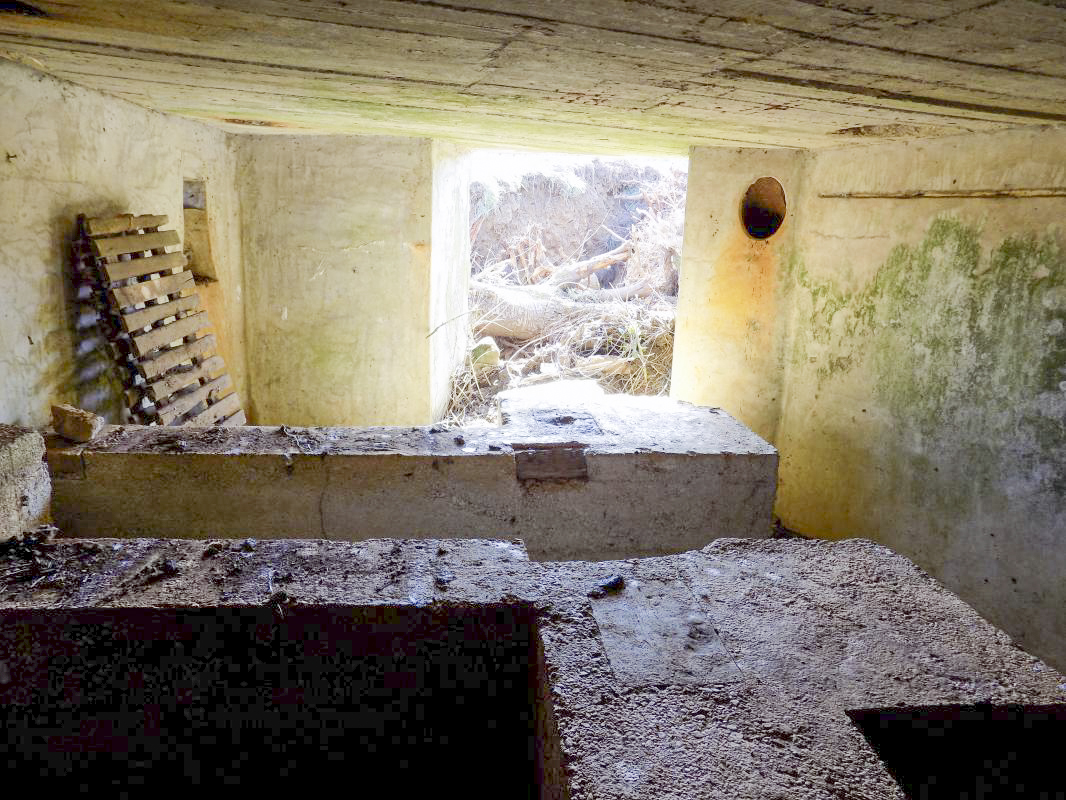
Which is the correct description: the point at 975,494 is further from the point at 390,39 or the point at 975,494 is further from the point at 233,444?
the point at 233,444

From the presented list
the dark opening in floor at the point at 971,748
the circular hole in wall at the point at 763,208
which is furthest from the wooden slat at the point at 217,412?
the dark opening in floor at the point at 971,748

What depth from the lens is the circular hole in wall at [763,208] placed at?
5.34 meters

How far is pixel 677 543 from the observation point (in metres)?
3.66

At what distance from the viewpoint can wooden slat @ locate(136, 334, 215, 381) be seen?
4.11 meters

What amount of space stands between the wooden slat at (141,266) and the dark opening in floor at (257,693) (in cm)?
239

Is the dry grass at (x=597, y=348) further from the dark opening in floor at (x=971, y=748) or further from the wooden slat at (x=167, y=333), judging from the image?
the dark opening in floor at (x=971, y=748)

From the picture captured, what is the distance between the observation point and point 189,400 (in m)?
4.53

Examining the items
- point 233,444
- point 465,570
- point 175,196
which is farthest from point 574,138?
point 465,570

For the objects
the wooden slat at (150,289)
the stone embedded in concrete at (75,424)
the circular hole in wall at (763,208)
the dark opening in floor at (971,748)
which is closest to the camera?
the dark opening in floor at (971,748)

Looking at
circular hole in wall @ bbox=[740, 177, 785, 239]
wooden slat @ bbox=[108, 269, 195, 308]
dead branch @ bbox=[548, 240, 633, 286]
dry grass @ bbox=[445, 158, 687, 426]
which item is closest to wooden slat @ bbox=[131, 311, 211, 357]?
wooden slat @ bbox=[108, 269, 195, 308]

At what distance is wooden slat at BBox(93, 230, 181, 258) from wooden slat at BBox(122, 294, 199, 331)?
0.33m

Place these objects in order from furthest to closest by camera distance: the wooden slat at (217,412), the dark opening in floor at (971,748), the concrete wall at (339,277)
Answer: the concrete wall at (339,277), the wooden slat at (217,412), the dark opening in floor at (971,748)

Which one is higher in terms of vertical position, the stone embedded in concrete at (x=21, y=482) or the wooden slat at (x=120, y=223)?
the wooden slat at (x=120, y=223)

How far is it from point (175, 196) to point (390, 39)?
332cm
